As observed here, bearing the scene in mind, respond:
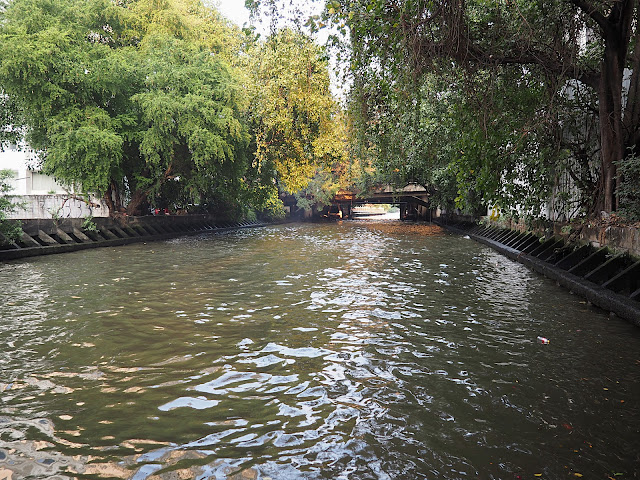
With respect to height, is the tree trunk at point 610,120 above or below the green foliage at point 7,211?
above

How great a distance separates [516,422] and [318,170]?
49834 mm

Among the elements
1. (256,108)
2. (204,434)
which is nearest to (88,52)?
(256,108)

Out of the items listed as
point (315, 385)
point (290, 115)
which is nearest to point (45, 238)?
point (290, 115)

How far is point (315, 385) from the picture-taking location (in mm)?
4949

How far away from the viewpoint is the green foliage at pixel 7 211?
631 inches

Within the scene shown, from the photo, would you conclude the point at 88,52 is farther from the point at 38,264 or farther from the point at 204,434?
the point at 204,434

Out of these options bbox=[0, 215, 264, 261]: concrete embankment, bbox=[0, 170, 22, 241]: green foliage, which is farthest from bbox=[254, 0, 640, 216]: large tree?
bbox=[0, 215, 264, 261]: concrete embankment

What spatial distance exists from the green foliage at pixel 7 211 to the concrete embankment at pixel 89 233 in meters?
0.32

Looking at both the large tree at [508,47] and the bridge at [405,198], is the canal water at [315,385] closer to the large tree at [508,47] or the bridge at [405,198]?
the large tree at [508,47]

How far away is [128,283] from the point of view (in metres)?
11.2

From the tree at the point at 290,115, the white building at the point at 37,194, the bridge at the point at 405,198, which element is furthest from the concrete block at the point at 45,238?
the bridge at the point at 405,198

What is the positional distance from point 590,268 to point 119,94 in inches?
783

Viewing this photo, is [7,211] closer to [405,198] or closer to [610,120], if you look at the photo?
[610,120]

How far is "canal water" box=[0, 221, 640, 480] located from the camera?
3.57 meters
